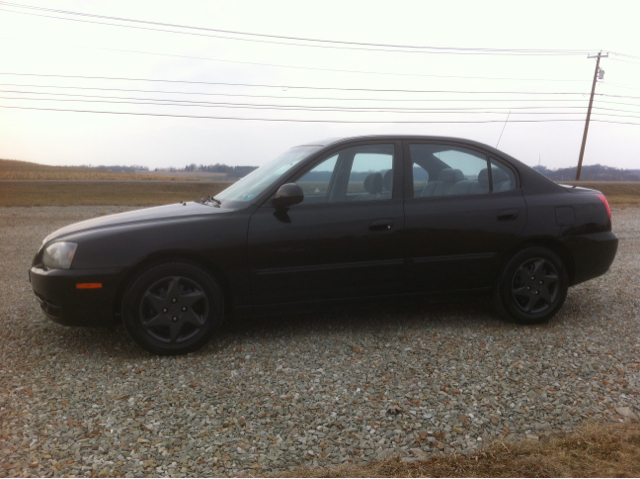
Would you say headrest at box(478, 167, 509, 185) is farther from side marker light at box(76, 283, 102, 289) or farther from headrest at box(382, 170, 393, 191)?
side marker light at box(76, 283, 102, 289)

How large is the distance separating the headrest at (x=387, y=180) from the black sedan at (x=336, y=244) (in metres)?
0.01

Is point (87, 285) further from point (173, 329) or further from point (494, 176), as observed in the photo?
point (494, 176)

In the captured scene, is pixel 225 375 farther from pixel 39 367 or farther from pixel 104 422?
pixel 39 367

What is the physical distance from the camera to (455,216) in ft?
15.3

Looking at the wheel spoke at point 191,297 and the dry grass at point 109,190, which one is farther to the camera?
the dry grass at point 109,190

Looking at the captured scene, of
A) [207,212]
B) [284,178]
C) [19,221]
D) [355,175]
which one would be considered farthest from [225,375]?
[19,221]

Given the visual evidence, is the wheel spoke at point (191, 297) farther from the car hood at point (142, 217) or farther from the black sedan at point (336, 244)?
the car hood at point (142, 217)

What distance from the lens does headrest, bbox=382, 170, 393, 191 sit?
4.62m

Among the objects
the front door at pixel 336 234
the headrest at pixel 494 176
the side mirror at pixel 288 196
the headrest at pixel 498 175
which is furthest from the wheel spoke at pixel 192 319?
the headrest at pixel 498 175

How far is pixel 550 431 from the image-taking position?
9.89 ft

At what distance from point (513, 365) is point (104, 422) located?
281 cm

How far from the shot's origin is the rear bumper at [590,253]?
4945 mm

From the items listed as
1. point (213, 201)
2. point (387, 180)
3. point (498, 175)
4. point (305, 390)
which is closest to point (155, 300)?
point (213, 201)

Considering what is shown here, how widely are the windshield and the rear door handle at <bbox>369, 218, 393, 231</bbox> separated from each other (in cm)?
82
